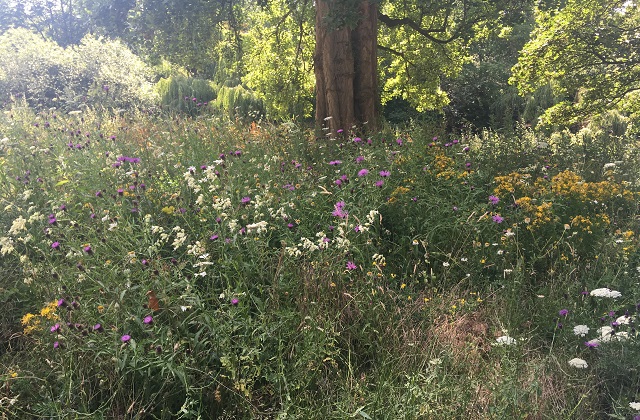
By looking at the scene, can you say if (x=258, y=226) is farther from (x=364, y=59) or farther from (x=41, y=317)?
Answer: (x=364, y=59)

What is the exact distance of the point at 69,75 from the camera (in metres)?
12.6

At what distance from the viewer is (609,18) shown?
21.7ft

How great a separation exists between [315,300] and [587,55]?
255 inches

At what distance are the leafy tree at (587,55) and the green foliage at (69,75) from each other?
9.44 metres

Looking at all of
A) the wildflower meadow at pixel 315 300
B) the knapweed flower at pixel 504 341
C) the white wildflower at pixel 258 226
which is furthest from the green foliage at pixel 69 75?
the knapweed flower at pixel 504 341

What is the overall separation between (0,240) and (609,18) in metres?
8.00

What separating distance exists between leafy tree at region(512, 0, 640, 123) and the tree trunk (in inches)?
105

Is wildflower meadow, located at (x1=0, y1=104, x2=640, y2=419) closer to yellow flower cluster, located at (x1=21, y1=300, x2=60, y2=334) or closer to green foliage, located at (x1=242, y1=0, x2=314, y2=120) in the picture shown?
yellow flower cluster, located at (x1=21, y1=300, x2=60, y2=334)

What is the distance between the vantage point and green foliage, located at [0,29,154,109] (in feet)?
38.8

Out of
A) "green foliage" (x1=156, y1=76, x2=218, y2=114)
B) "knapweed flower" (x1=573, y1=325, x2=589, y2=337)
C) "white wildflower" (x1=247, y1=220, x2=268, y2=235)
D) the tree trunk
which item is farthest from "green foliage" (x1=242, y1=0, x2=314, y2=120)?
"knapweed flower" (x1=573, y1=325, x2=589, y2=337)

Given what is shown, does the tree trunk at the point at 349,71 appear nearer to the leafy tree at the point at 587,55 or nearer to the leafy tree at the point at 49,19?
the leafy tree at the point at 587,55

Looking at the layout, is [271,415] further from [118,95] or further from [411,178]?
[118,95]

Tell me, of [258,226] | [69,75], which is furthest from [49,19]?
[258,226]

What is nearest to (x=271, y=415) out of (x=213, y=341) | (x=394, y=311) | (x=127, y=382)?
(x=213, y=341)
